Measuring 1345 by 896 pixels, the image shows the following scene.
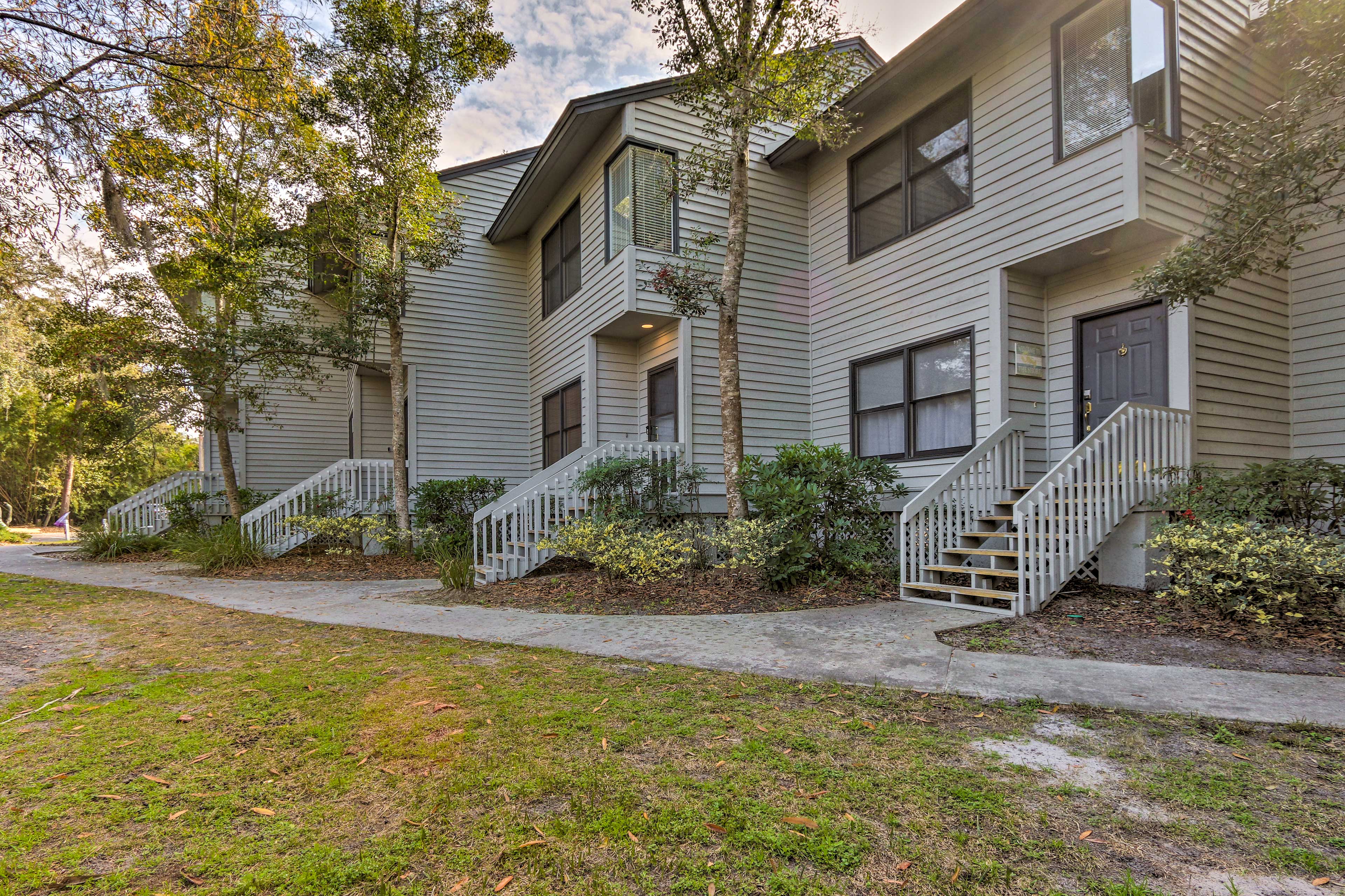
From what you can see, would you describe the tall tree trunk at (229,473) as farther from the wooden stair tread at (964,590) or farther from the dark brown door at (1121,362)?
the dark brown door at (1121,362)

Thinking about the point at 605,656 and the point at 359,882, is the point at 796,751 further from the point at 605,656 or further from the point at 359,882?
the point at 605,656

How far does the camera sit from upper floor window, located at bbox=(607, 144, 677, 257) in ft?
30.6

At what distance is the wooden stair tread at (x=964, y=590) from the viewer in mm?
5680

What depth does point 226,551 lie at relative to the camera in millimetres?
9703

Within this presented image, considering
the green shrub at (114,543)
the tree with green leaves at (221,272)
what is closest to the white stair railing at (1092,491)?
the tree with green leaves at (221,272)

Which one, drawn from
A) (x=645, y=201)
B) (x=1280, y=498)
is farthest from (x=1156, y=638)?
(x=645, y=201)

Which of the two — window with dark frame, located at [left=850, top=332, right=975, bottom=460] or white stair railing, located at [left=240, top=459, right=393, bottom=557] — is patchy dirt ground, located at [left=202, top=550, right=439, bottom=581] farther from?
window with dark frame, located at [left=850, top=332, right=975, bottom=460]

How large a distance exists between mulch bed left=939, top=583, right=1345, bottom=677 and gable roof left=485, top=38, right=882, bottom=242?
275 inches

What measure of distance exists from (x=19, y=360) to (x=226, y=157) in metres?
12.3

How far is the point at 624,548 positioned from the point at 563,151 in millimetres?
6672

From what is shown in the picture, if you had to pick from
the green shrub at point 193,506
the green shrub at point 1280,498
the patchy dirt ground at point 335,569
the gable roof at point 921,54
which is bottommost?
the patchy dirt ground at point 335,569

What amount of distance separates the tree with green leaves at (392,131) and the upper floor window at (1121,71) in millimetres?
7789

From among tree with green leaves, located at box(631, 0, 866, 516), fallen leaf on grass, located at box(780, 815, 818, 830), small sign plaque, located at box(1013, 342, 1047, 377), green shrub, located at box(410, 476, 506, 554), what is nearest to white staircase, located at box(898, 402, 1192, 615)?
small sign plaque, located at box(1013, 342, 1047, 377)

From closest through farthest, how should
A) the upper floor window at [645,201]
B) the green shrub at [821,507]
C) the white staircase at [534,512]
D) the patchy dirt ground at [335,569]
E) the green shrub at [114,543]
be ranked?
the green shrub at [821,507] → the white staircase at [534,512] → the patchy dirt ground at [335,569] → the upper floor window at [645,201] → the green shrub at [114,543]
